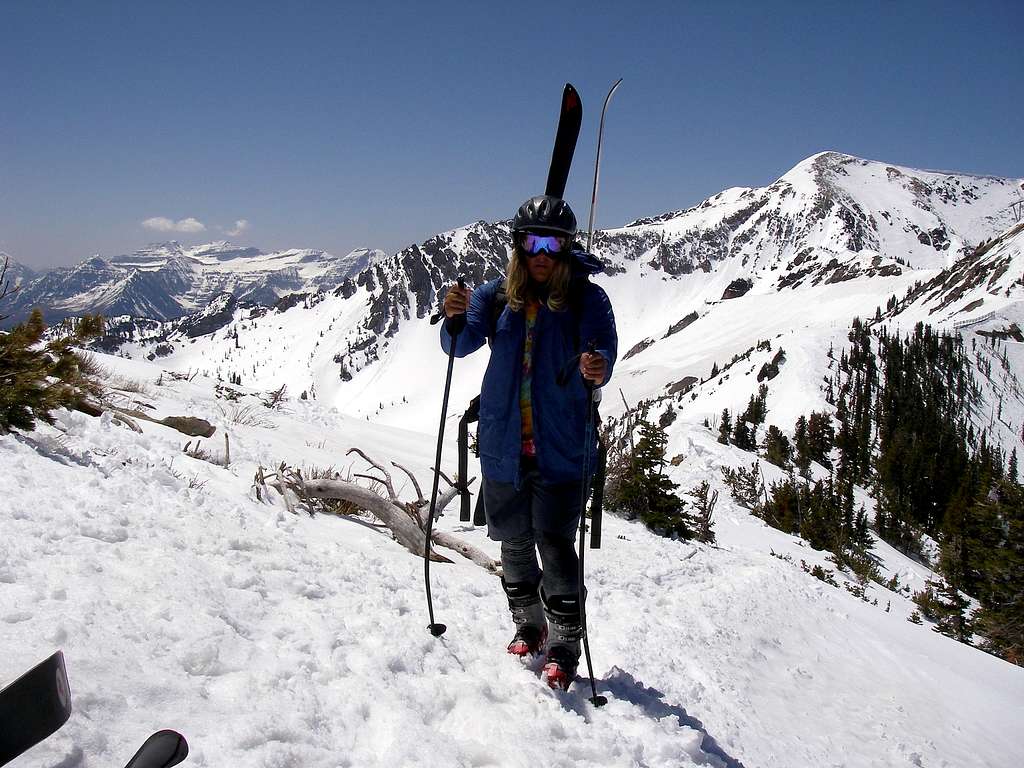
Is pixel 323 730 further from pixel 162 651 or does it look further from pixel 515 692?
pixel 515 692

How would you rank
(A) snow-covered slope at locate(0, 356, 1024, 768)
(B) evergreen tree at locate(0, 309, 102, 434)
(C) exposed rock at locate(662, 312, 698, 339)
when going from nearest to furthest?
1. (A) snow-covered slope at locate(0, 356, 1024, 768)
2. (B) evergreen tree at locate(0, 309, 102, 434)
3. (C) exposed rock at locate(662, 312, 698, 339)

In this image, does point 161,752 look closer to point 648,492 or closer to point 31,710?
point 31,710

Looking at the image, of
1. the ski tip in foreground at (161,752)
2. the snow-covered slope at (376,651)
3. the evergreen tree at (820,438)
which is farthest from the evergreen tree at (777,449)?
the ski tip in foreground at (161,752)

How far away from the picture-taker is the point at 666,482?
30.4ft

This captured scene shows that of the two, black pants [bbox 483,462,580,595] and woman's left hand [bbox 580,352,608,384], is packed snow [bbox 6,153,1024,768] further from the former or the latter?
woman's left hand [bbox 580,352,608,384]

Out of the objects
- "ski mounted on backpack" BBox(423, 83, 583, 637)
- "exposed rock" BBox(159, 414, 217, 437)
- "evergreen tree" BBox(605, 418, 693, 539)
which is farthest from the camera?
"evergreen tree" BBox(605, 418, 693, 539)

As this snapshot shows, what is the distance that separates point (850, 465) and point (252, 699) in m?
42.9

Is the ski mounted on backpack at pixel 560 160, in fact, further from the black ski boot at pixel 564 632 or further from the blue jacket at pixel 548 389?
the black ski boot at pixel 564 632

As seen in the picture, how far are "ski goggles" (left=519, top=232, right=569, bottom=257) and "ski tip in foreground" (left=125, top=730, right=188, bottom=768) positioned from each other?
2.45 m

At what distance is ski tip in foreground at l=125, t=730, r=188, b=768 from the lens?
3.93 feet

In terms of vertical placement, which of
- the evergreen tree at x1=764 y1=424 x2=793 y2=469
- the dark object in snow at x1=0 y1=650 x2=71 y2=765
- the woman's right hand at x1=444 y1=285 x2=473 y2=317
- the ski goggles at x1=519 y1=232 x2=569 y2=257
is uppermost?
the ski goggles at x1=519 y1=232 x2=569 y2=257

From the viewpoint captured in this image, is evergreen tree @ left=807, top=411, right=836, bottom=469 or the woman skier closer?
the woman skier

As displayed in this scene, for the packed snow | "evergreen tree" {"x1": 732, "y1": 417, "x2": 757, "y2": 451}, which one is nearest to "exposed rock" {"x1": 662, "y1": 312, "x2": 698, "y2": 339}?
"evergreen tree" {"x1": 732, "y1": 417, "x2": 757, "y2": 451}

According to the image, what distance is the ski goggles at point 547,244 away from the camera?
298cm
